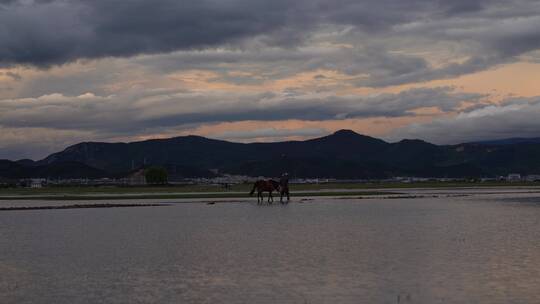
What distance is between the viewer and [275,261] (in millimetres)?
32219

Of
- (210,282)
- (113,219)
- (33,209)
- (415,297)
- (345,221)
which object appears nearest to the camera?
(415,297)

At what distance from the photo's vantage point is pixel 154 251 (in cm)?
3747

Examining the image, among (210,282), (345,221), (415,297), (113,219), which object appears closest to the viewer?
(415,297)

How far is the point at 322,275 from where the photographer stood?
1100 inches

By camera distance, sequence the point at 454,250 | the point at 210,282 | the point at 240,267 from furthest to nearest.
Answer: the point at 454,250 < the point at 240,267 < the point at 210,282

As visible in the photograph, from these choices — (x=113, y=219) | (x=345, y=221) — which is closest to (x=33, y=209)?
(x=113, y=219)

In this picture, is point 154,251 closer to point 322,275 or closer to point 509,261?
point 322,275

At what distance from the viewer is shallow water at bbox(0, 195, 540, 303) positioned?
960 inches

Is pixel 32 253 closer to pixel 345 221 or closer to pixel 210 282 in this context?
pixel 210 282

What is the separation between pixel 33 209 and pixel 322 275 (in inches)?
2302

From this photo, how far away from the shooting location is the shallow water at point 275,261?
24.4 metres

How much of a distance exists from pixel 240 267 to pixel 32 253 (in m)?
12.7

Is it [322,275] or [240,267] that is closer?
[322,275]

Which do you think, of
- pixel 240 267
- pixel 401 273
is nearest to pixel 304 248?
pixel 240 267
